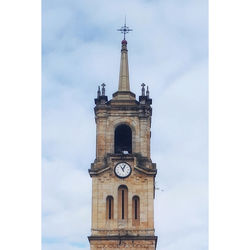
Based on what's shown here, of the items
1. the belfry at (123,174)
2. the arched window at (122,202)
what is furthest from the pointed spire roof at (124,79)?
the arched window at (122,202)

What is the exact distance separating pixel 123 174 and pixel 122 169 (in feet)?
1.04

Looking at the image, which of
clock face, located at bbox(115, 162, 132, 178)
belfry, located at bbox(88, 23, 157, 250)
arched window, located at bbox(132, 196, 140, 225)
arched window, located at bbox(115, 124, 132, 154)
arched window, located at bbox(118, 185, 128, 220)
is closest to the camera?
belfry, located at bbox(88, 23, 157, 250)

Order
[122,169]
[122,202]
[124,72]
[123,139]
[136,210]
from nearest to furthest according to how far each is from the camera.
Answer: [136,210] < [122,202] < [122,169] < [123,139] < [124,72]

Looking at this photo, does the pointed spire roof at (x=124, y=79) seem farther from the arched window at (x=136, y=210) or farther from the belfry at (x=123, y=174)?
the arched window at (x=136, y=210)

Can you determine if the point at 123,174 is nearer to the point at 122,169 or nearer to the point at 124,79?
the point at 122,169

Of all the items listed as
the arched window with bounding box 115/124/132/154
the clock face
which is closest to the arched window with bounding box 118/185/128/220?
the clock face

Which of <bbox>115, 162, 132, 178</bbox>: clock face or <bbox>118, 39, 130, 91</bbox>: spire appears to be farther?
<bbox>118, 39, 130, 91</bbox>: spire

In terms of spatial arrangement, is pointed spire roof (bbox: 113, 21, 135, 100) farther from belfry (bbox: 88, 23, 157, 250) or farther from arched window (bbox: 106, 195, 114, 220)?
arched window (bbox: 106, 195, 114, 220)

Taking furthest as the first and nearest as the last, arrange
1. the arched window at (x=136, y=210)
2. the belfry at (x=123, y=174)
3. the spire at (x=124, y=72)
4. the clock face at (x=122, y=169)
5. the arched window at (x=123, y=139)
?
1. the spire at (x=124, y=72)
2. the arched window at (x=123, y=139)
3. the clock face at (x=122, y=169)
4. the arched window at (x=136, y=210)
5. the belfry at (x=123, y=174)

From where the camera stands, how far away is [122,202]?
43.1m

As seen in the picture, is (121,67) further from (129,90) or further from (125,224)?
(125,224)

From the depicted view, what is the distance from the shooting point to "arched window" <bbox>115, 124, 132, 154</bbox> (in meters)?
44.9

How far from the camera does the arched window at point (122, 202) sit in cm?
4267

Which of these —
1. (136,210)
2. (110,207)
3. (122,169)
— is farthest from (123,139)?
(136,210)
